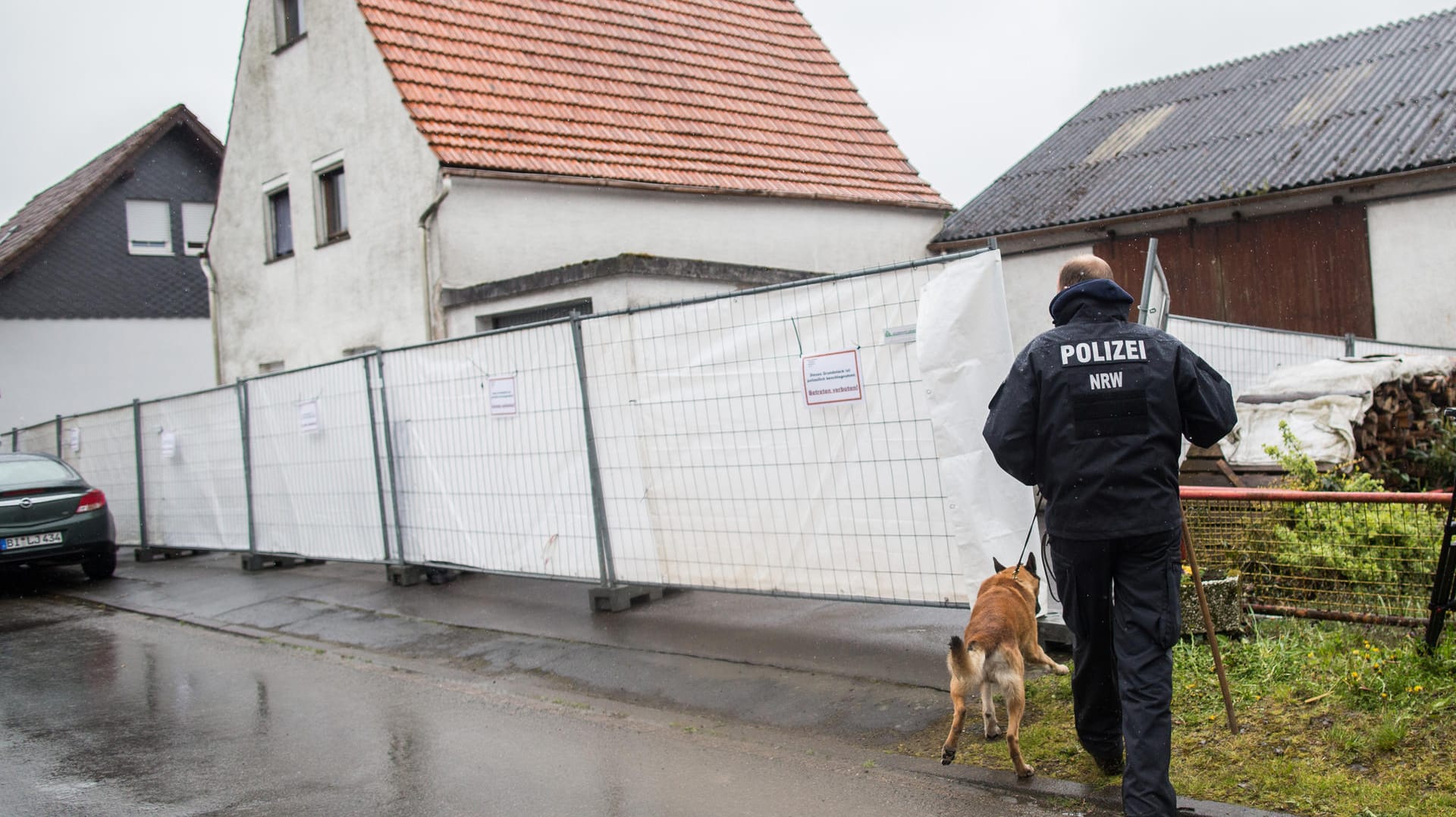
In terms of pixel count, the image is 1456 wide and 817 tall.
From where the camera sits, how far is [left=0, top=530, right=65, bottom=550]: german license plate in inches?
486

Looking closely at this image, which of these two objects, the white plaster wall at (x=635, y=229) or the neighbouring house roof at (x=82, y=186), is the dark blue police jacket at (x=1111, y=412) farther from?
the neighbouring house roof at (x=82, y=186)

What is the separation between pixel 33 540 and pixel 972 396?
11093 millimetres

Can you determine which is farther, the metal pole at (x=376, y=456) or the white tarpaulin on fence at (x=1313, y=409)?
the metal pole at (x=376, y=456)

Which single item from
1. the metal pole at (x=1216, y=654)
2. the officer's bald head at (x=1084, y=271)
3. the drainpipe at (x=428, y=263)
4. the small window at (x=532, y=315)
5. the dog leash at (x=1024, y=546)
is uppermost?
the drainpipe at (x=428, y=263)

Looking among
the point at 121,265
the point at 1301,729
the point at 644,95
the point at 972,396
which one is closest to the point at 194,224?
the point at 121,265

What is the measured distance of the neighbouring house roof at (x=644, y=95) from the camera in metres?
14.6

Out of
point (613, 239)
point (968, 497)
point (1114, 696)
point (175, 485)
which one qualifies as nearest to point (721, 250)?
point (613, 239)

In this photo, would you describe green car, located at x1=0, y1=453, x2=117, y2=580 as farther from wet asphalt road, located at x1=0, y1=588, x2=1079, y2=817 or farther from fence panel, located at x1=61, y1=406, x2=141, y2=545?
wet asphalt road, located at x1=0, y1=588, x2=1079, y2=817

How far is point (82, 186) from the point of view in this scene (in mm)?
27469

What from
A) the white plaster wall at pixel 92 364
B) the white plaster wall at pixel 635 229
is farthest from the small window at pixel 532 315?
the white plaster wall at pixel 92 364

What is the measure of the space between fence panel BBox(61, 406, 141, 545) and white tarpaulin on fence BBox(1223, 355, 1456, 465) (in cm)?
1312

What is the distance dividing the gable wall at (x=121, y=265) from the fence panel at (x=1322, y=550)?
88.0 feet

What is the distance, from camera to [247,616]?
9.91m

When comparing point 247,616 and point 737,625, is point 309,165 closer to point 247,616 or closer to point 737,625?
point 247,616
